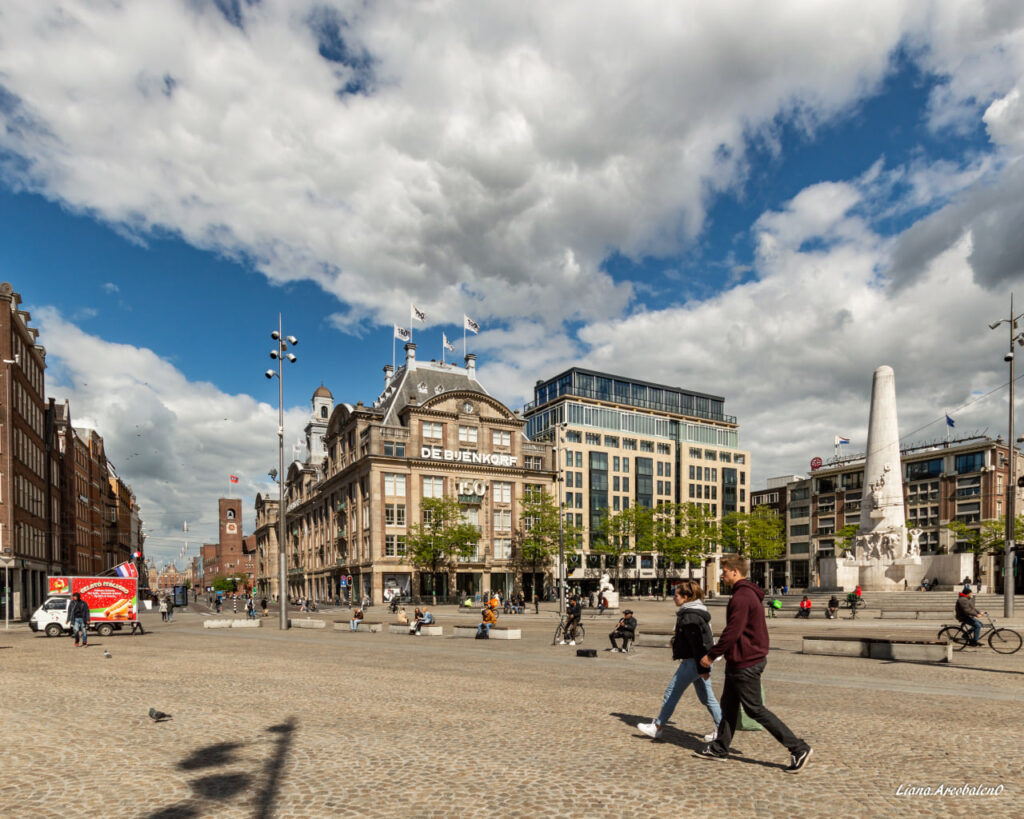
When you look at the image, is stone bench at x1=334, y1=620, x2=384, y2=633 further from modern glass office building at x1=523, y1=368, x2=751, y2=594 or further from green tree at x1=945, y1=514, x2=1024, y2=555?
green tree at x1=945, y1=514, x2=1024, y2=555

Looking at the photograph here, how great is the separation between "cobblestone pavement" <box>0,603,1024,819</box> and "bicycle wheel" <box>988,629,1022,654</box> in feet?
11.2

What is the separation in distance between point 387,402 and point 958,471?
7264 centimetres

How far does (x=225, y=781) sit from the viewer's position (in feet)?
23.9

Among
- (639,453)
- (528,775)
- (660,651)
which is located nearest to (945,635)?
(660,651)

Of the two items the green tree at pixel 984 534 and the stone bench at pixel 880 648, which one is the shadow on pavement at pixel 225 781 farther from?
the green tree at pixel 984 534

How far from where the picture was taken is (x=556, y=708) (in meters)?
11.1

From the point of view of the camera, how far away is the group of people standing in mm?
7281

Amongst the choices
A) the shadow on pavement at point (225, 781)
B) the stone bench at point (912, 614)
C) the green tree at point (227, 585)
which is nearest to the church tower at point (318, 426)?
the green tree at point (227, 585)

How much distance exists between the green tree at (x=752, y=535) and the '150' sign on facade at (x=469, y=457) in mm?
30424

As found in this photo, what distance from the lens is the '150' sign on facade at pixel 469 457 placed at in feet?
242

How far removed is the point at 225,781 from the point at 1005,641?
21896 millimetres

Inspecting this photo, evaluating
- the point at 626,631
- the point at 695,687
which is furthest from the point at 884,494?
the point at 695,687

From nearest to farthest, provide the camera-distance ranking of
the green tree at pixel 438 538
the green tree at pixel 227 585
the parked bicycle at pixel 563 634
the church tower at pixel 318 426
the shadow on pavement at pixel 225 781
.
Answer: the shadow on pavement at pixel 225 781, the parked bicycle at pixel 563 634, the green tree at pixel 438 538, the church tower at pixel 318 426, the green tree at pixel 227 585

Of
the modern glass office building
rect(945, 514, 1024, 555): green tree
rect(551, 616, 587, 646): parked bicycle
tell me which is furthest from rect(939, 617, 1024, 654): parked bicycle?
the modern glass office building
